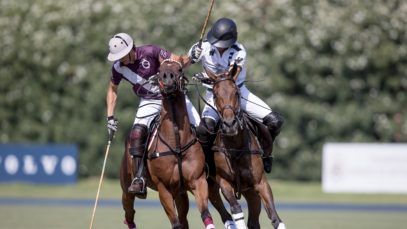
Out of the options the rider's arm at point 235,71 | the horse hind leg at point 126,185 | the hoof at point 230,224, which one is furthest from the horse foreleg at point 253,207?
the rider's arm at point 235,71

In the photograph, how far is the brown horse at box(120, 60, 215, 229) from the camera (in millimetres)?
11680

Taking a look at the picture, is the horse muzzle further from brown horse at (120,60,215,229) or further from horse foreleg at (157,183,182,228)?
horse foreleg at (157,183,182,228)

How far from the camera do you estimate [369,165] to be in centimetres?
2441

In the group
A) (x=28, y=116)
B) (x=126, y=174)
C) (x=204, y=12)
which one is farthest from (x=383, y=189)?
(x=126, y=174)

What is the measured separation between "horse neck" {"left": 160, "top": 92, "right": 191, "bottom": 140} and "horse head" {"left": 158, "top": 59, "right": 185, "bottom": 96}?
18 centimetres

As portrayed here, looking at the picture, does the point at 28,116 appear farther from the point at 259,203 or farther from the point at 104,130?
the point at 259,203

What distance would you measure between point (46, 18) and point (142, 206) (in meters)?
8.84

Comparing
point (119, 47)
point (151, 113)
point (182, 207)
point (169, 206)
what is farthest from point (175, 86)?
point (182, 207)

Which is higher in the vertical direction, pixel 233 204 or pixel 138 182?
pixel 138 182

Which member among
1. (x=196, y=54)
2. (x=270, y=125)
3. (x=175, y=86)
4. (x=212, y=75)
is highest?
(x=196, y=54)

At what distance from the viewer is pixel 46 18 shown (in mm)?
29922

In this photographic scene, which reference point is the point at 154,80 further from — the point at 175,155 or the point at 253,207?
the point at 253,207

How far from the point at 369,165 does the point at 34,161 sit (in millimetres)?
8567

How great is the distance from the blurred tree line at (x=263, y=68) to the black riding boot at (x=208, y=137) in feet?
51.7
